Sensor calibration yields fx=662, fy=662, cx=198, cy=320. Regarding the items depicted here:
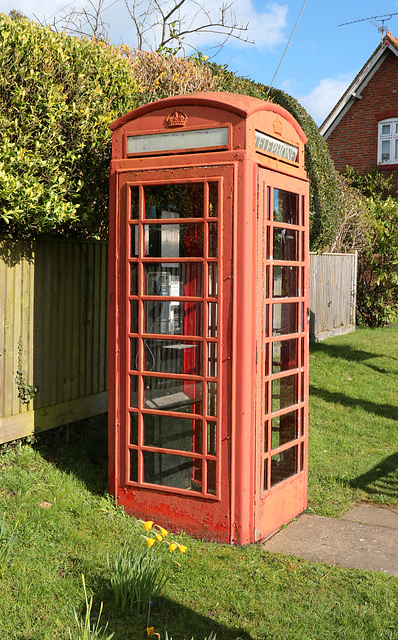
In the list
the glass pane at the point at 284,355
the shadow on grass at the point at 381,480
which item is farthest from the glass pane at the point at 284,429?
the shadow on grass at the point at 381,480

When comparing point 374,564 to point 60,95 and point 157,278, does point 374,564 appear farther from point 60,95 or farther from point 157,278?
point 60,95

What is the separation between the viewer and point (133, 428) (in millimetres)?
4832

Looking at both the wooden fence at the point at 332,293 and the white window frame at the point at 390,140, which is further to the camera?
the white window frame at the point at 390,140

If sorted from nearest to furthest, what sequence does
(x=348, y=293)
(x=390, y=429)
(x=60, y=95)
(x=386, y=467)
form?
(x=60, y=95) → (x=386, y=467) → (x=390, y=429) → (x=348, y=293)

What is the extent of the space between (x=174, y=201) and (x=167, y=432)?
1643 millimetres

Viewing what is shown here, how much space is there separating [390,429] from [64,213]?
4609mm

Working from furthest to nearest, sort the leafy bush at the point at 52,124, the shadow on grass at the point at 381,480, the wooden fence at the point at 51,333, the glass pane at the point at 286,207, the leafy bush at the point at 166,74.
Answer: the leafy bush at the point at 166,74 < the shadow on grass at the point at 381,480 < the wooden fence at the point at 51,333 < the leafy bush at the point at 52,124 < the glass pane at the point at 286,207

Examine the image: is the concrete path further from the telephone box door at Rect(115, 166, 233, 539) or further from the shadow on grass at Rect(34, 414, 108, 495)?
the shadow on grass at Rect(34, 414, 108, 495)

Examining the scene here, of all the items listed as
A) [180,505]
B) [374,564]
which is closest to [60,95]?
[180,505]

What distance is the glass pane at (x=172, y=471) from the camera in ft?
15.3

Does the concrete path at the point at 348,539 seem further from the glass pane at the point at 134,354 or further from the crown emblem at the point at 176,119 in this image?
the crown emblem at the point at 176,119

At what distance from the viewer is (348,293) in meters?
15.8

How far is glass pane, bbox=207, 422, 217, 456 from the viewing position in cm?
454

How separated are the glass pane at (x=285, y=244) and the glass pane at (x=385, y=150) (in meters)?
16.6
